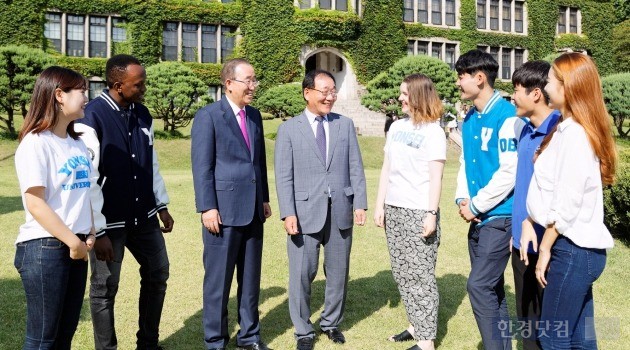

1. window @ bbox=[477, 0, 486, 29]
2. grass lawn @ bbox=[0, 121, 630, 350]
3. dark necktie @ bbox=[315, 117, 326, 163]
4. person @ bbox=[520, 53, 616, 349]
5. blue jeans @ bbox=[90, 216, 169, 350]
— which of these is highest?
window @ bbox=[477, 0, 486, 29]

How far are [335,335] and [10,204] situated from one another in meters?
10.6

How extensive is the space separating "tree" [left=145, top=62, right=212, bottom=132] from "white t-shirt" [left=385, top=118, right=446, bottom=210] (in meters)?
24.2

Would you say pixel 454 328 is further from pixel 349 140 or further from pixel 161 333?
pixel 161 333

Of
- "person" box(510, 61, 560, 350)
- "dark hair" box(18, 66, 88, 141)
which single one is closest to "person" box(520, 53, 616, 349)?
"person" box(510, 61, 560, 350)

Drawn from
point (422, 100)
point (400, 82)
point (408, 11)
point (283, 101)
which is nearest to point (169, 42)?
point (283, 101)

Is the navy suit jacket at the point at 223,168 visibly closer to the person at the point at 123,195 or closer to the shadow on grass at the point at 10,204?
the person at the point at 123,195

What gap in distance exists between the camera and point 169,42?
113 ft

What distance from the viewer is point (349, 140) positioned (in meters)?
5.45

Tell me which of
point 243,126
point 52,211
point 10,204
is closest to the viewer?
point 52,211

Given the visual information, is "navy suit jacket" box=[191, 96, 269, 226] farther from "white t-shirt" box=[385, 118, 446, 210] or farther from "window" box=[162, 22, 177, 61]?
"window" box=[162, 22, 177, 61]

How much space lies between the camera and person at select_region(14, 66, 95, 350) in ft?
10.6

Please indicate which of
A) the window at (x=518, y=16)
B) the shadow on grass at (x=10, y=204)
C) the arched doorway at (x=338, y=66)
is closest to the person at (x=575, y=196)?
the shadow on grass at (x=10, y=204)

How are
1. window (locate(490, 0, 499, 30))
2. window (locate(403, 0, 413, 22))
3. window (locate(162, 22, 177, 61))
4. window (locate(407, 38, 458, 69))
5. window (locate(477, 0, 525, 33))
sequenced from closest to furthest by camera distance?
window (locate(162, 22, 177, 61)) → window (locate(403, 0, 413, 22)) → window (locate(407, 38, 458, 69)) → window (locate(477, 0, 525, 33)) → window (locate(490, 0, 499, 30))

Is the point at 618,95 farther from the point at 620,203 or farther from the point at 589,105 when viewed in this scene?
the point at 589,105
